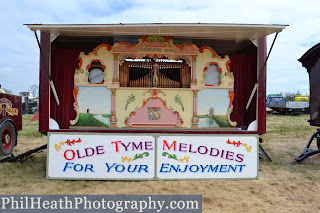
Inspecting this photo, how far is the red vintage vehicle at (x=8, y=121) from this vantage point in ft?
21.1

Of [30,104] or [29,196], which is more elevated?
[30,104]

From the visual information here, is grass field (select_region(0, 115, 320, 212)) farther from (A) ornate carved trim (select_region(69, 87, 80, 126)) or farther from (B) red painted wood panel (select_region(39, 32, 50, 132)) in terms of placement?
(B) red painted wood panel (select_region(39, 32, 50, 132))

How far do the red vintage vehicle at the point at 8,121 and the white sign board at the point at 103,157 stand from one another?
9.59 feet

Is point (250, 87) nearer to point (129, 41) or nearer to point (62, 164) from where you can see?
point (129, 41)

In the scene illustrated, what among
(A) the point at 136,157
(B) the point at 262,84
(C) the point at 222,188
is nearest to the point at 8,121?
(A) the point at 136,157

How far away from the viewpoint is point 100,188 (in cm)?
404

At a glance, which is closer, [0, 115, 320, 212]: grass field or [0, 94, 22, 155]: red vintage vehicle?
[0, 115, 320, 212]: grass field

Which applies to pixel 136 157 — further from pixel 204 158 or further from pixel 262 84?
pixel 262 84

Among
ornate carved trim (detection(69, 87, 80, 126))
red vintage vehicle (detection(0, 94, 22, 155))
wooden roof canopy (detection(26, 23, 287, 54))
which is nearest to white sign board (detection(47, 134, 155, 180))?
ornate carved trim (detection(69, 87, 80, 126))

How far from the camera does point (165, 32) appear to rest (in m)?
5.39

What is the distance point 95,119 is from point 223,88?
3.10 meters

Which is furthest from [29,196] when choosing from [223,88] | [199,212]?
[223,88]

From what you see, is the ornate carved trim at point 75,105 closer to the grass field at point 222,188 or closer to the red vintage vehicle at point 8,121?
the grass field at point 222,188

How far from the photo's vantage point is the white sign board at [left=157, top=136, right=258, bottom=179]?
170 inches
